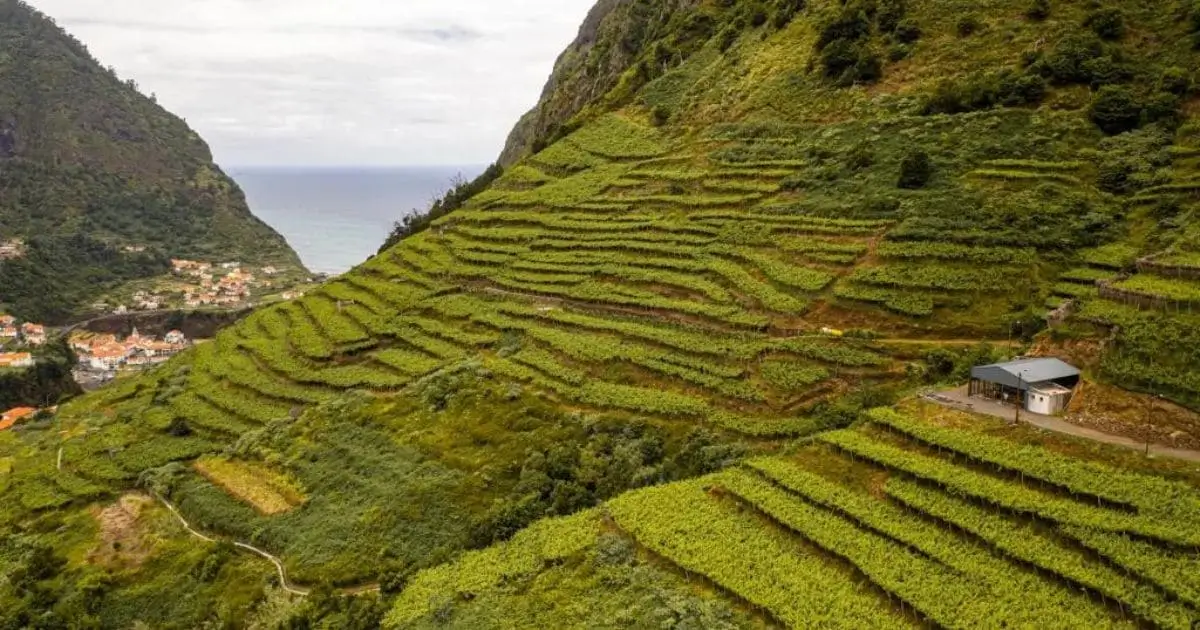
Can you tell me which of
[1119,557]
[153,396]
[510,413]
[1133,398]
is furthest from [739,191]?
[153,396]

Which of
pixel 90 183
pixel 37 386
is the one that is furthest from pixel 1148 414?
pixel 90 183

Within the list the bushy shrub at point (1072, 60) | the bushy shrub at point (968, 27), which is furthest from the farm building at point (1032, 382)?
the bushy shrub at point (968, 27)

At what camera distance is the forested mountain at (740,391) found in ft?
55.1

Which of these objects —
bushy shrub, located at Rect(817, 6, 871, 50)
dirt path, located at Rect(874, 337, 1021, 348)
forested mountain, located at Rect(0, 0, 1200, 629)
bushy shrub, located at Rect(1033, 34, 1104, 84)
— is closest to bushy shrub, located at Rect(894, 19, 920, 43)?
forested mountain, located at Rect(0, 0, 1200, 629)

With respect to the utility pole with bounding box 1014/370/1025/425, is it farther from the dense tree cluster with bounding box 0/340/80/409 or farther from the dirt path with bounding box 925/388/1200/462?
the dense tree cluster with bounding box 0/340/80/409

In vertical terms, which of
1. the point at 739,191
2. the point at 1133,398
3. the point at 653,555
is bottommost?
the point at 653,555

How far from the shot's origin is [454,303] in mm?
39188

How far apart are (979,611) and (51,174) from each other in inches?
6493

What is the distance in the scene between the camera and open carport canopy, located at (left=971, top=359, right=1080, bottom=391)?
66.5 ft

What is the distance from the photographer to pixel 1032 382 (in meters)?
20.2

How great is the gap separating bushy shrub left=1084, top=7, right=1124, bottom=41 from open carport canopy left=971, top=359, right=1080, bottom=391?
1094 inches

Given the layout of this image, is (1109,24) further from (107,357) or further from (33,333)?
(33,333)

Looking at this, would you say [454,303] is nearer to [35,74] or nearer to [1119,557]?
[1119,557]

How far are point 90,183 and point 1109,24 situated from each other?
158 meters
